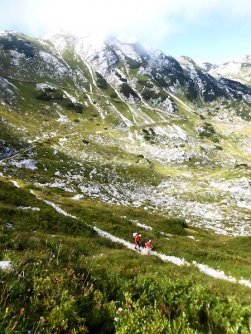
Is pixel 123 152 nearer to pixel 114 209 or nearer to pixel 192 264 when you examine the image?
pixel 114 209

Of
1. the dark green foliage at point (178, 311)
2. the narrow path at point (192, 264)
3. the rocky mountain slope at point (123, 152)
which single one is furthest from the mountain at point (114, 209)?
the rocky mountain slope at point (123, 152)

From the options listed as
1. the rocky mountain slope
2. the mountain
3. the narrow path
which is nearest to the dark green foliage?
the mountain

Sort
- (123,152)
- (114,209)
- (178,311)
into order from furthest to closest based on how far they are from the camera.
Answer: (123,152) → (114,209) → (178,311)

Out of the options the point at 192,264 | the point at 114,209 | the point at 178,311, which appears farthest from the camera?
the point at 114,209

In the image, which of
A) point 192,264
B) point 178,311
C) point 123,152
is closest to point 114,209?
point 192,264

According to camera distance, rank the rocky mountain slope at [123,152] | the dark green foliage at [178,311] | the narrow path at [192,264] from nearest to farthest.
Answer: the dark green foliage at [178,311], the narrow path at [192,264], the rocky mountain slope at [123,152]

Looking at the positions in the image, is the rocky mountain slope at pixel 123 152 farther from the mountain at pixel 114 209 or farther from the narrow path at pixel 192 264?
the narrow path at pixel 192 264

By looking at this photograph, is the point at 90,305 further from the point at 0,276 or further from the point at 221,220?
the point at 221,220

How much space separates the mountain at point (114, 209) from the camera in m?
8.08

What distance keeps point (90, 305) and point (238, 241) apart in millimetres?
36104

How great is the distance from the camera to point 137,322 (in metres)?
7.25

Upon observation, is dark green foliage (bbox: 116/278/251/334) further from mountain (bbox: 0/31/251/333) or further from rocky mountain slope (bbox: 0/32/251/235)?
rocky mountain slope (bbox: 0/32/251/235)

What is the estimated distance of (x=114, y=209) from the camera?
→ 50750 mm

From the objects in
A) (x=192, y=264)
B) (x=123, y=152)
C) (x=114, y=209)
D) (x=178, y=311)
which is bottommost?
(x=114, y=209)
